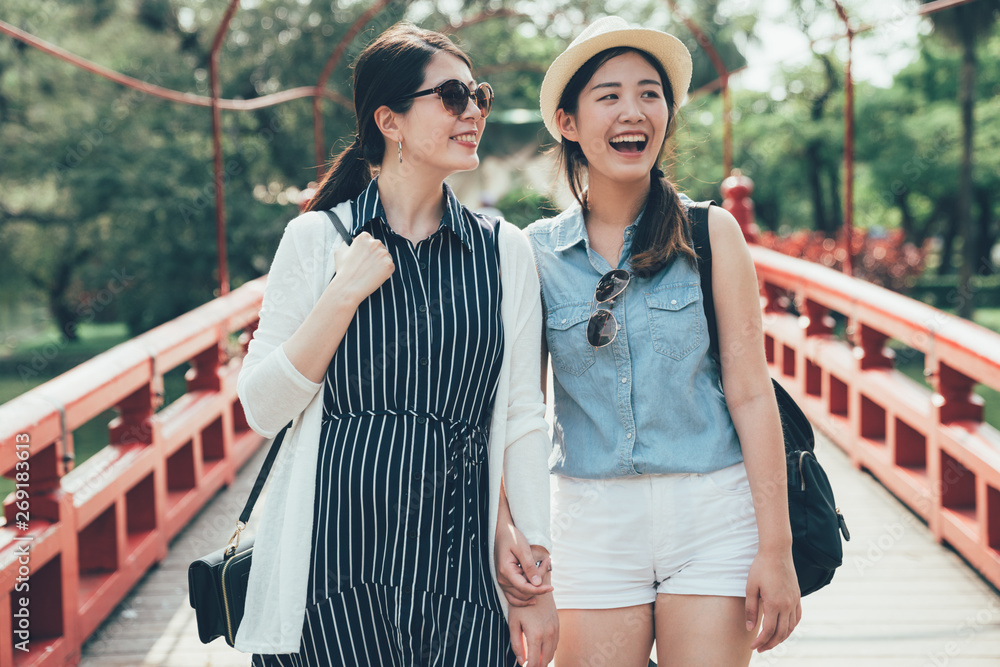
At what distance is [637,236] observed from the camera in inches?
75.3

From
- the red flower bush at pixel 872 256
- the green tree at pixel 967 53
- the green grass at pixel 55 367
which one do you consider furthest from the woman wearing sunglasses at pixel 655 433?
the green tree at pixel 967 53

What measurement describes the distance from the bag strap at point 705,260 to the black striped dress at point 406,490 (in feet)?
1.45

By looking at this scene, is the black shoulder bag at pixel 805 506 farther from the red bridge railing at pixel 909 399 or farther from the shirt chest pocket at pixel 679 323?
the red bridge railing at pixel 909 399

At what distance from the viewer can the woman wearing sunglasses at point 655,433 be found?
5.83ft

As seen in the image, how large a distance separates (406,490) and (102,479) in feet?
6.45

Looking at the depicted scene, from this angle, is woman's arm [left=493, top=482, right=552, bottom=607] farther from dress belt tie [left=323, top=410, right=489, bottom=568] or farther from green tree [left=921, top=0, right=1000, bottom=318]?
green tree [left=921, top=0, right=1000, bottom=318]

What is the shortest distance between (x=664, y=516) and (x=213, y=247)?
14.5 m

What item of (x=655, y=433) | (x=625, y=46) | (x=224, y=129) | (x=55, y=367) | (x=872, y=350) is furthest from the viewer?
(x=55, y=367)

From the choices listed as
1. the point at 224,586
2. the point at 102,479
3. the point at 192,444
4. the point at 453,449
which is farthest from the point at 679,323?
the point at 192,444

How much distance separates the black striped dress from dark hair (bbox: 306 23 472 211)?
168mm

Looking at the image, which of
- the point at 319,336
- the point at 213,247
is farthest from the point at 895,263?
the point at 319,336

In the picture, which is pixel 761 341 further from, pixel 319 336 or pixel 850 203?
pixel 850 203

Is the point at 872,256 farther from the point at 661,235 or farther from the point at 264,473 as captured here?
the point at 264,473

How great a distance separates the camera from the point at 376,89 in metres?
1.79
